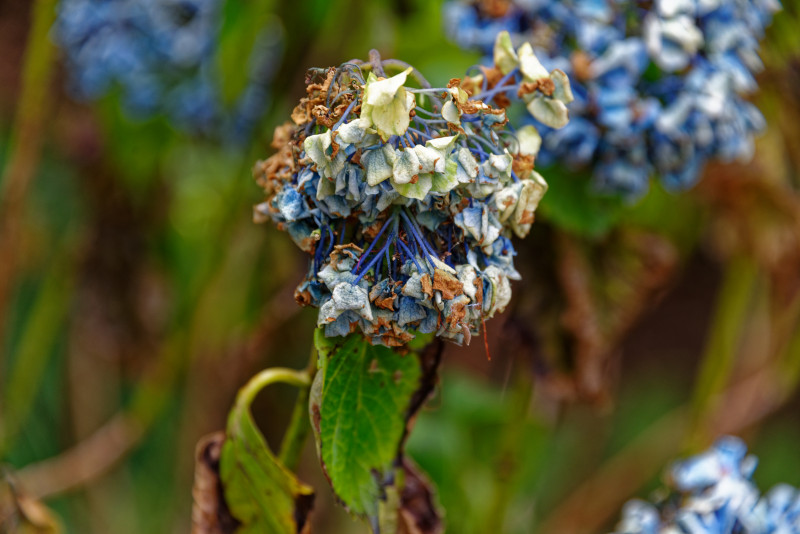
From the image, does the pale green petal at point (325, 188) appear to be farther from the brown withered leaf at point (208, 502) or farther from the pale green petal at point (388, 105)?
the brown withered leaf at point (208, 502)

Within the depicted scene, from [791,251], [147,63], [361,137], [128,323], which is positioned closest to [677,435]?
[791,251]

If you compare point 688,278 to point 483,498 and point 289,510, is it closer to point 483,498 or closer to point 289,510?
point 483,498

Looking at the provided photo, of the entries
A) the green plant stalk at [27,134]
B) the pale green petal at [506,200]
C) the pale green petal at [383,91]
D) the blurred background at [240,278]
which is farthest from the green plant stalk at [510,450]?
the green plant stalk at [27,134]

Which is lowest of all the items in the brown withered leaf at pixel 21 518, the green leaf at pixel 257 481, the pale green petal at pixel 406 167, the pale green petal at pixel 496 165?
the brown withered leaf at pixel 21 518

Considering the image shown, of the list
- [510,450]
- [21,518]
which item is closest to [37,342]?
[21,518]

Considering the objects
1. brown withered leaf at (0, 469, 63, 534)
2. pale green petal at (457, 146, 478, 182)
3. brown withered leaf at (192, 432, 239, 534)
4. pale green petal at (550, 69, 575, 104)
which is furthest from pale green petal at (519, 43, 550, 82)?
brown withered leaf at (0, 469, 63, 534)

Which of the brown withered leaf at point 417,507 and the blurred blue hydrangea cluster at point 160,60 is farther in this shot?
the blurred blue hydrangea cluster at point 160,60

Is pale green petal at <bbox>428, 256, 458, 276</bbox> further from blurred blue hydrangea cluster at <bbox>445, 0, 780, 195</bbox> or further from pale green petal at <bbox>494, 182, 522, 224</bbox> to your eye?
blurred blue hydrangea cluster at <bbox>445, 0, 780, 195</bbox>
